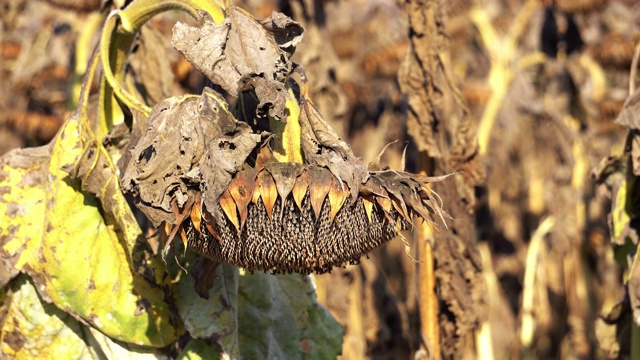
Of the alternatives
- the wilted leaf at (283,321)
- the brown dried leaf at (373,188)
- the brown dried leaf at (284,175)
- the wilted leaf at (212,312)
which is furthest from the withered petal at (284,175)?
the wilted leaf at (283,321)

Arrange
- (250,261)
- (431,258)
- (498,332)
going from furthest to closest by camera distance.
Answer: (498,332) < (431,258) < (250,261)

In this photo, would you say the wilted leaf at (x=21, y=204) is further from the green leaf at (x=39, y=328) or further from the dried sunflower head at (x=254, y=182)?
the dried sunflower head at (x=254, y=182)

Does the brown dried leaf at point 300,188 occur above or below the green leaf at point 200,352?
above

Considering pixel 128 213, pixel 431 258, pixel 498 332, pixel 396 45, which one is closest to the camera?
pixel 128 213

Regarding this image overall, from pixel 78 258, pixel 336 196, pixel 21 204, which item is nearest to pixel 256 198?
pixel 336 196

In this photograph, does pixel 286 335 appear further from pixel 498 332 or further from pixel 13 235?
pixel 498 332

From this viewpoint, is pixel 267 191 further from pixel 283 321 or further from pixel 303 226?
pixel 283 321

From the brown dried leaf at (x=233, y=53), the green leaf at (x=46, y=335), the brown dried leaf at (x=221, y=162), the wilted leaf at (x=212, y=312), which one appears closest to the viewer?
the brown dried leaf at (x=221, y=162)

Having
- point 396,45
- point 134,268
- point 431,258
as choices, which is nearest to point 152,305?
point 134,268

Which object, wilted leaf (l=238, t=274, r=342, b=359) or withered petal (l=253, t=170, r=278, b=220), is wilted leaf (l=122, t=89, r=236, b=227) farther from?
wilted leaf (l=238, t=274, r=342, b=359)
